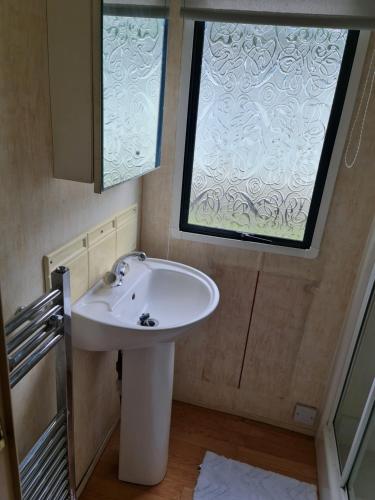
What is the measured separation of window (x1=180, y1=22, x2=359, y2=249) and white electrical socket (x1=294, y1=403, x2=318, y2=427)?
898mm

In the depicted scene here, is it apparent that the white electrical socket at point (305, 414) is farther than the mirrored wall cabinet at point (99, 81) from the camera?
Yes

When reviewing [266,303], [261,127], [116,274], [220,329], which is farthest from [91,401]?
[261,127]

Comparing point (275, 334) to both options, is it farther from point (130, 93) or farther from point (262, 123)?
point (130, 93)

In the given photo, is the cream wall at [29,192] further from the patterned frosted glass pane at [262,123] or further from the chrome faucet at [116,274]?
the patterned frosted glass pane at [262,123]

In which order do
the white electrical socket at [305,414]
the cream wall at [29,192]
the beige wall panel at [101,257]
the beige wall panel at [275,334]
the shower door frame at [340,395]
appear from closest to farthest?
the cream wall at [29,192] < the beige wall panel at [101,257] < the shower door frame at [340,395] < the beige wall panel at [275,334] < the white electrical socket at [305,414]

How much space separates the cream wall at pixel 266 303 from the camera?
64.0 inches

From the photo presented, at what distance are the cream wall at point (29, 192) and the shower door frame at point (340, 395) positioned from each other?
3.87 feet

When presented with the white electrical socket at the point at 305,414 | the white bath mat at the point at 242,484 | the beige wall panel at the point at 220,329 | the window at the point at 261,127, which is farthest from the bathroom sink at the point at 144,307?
the white electrical socket at the point at 305,414

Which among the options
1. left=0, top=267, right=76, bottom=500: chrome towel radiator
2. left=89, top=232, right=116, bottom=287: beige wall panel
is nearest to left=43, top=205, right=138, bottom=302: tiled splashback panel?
left=89, top=232, right=116, bottom=287: beige wall panel

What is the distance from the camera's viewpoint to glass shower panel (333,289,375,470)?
63.7 inches

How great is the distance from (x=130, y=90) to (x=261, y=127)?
66cm

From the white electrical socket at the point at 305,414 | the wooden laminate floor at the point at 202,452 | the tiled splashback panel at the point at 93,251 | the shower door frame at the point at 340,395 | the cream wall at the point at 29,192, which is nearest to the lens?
the cream wall at the point at 29,192

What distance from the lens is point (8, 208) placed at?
3.10ft

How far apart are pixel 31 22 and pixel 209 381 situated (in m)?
1.82
